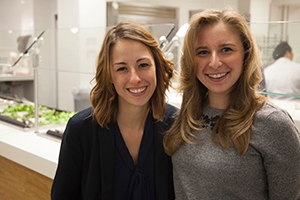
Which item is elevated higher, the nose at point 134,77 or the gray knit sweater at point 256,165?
the nose at point 134,77

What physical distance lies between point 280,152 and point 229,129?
7.1 inches

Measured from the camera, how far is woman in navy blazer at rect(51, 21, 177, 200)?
1.38 meters

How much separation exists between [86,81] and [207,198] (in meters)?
3.39

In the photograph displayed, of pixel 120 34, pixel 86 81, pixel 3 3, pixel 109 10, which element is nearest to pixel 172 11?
pixel 109 10

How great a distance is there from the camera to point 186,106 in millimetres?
1411

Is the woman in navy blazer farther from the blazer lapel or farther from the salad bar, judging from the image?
the salad bar

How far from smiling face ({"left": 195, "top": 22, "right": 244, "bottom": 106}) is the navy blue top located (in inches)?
16.1

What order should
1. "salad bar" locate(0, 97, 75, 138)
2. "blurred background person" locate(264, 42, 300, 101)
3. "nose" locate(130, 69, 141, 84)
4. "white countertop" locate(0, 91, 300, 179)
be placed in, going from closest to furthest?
"nose" locate(130, 69, 141, 84) < "blurred background person" locate(264, 42, 300, 101) < "white countertop" locate(0, 91, 300, 179) < "salad bar" locate(0, 97, 75, 138)

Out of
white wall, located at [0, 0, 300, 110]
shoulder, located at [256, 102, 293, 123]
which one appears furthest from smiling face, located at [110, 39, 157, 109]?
white wall, located at [0, 0, 300, 110]

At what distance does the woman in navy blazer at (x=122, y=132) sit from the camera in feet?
4.53

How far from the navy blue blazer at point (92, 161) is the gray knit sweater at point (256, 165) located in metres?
0.19

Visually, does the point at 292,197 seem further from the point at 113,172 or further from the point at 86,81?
the point at 86,81

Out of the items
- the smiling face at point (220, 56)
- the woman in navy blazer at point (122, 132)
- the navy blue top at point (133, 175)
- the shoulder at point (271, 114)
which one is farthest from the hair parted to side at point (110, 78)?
the shoulder at point (271, 114)

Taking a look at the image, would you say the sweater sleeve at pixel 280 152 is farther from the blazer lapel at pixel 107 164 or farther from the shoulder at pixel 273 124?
the blazer lapel at pixel 107 164
